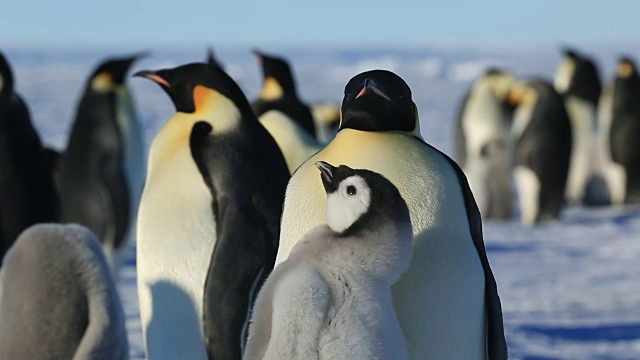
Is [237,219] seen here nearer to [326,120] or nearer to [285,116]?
[285,116]

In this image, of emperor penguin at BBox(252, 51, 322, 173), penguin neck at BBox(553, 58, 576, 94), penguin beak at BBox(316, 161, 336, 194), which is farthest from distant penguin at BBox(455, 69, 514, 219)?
penguin beak at BBox(316, 161, 336, 194)

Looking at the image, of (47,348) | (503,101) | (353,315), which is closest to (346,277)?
(353,315)

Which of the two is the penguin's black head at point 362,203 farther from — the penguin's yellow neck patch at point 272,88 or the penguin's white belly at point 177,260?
the penguin's yellow neck patch at point 272,88

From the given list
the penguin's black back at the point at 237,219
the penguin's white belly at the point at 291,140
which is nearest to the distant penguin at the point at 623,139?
the penguin's white belly at the point at 291,140

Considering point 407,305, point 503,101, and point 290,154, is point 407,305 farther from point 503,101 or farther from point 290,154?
point 503,101

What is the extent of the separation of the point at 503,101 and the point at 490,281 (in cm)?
950

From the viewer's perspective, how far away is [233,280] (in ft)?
12.5

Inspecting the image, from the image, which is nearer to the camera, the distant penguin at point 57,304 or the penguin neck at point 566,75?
the distant penguin at point 57,304

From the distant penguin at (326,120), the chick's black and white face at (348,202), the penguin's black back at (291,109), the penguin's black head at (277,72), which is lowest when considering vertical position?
the distant penguin at (326,120)

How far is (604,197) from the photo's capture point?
44.3 feet

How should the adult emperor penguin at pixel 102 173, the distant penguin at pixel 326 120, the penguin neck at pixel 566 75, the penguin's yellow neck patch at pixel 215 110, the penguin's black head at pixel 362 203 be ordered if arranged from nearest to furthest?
the penguin's black head at pixel 362 203 < the penguin's yellow neck patch at pixel 215 110 < the adult emperor penguin at pixel 102 173 < the distant penguin at pixel 326 120 < the penguin neck at pixel 566 75

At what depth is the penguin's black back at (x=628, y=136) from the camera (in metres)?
13.1

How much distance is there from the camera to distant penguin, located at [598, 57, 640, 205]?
13.2 m

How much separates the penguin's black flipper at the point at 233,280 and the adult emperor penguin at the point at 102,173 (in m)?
4.00
